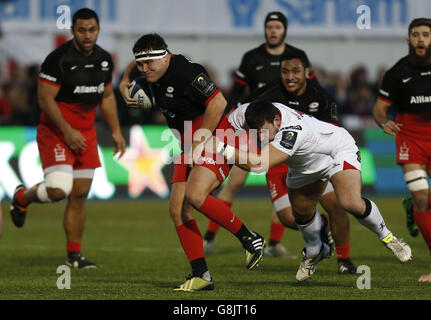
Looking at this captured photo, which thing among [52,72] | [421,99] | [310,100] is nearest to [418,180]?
[421,99]

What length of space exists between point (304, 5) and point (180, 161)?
54.9 feet

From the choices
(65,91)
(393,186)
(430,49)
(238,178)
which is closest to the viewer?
(430,49)

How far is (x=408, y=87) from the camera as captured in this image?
34.2ft

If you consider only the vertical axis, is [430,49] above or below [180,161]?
above

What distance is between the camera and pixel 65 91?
10977 millimetres

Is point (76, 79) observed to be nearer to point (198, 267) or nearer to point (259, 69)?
point (259, 69)

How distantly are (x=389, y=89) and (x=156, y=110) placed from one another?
32.3ft

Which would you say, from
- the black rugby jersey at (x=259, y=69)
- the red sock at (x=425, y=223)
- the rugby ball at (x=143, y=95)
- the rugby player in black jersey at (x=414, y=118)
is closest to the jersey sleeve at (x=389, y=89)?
Answer: the rugby player in black jersey at (x=414, y=118)

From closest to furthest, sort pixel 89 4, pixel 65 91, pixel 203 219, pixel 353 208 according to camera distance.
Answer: pixel 353 208
pixel 65 91
pixel 203 219
pixel 89 4

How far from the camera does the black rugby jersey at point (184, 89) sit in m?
8.99

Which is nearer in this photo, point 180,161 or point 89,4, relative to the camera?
point 180,161

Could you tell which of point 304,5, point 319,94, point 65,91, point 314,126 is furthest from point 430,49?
point 304,5

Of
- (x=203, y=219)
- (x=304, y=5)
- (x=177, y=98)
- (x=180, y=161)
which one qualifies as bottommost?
(x=203, y=219)
